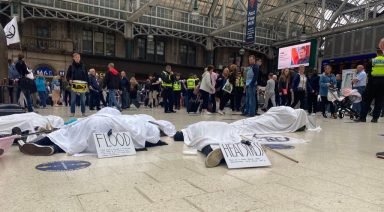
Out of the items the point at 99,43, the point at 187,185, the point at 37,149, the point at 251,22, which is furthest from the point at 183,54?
the point at 187,185

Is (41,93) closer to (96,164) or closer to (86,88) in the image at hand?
(86,88)

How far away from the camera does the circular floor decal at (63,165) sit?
3006 millimetres

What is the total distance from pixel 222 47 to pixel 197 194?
31119 millimetres

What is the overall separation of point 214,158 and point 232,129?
74cm

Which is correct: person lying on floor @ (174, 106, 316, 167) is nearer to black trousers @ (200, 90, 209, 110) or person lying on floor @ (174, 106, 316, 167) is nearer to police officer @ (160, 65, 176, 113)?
black trousers @ (200, 90, 209, 110)

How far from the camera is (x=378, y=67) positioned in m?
7.12

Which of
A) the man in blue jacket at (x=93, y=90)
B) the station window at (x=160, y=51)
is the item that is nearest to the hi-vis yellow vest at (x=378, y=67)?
the man in blue jacket at (x=93, y=90)

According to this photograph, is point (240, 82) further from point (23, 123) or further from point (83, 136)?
point (83, 136)

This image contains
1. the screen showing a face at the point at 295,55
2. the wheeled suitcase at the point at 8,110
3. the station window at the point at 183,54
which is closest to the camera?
the wheeled suitcase at the point at 8,110

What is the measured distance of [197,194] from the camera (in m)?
2.33

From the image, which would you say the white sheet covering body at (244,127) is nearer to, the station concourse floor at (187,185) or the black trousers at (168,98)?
the station concourse floor at (187,185)

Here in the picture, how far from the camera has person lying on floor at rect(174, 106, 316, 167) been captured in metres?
3.52

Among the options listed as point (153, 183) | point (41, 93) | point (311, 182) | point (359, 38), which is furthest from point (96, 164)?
point (359, 38)

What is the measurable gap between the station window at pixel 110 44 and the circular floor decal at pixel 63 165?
24593 millimetres
